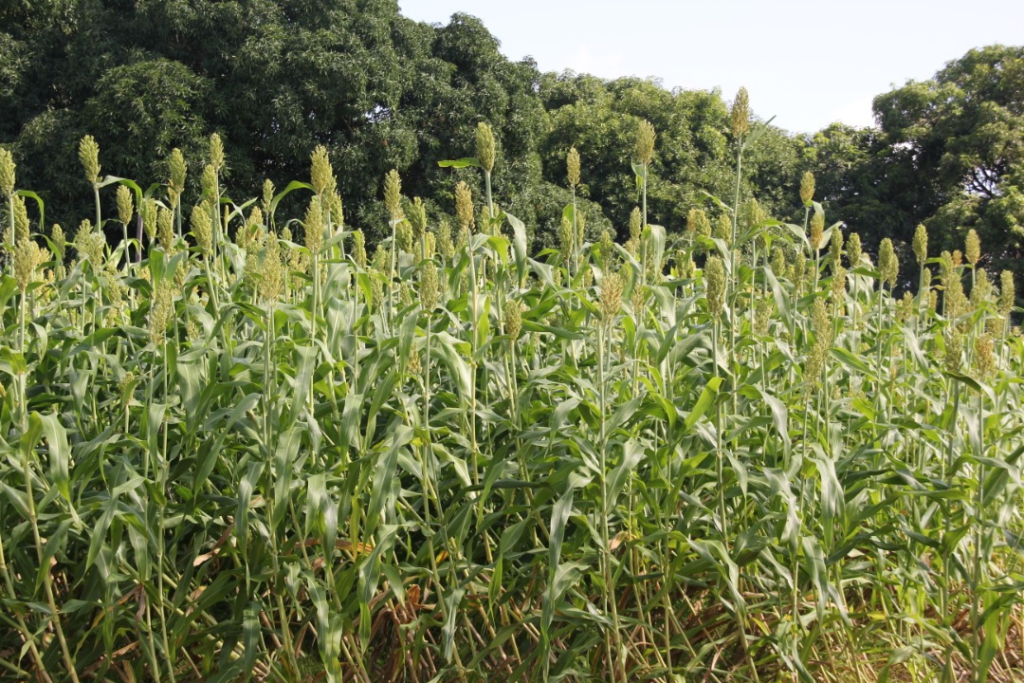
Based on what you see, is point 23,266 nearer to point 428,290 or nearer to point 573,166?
point 428,290

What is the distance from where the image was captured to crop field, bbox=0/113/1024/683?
2006mm

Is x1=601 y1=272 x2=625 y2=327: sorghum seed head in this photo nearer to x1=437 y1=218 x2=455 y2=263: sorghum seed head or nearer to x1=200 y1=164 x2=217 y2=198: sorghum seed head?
x1=437 y1=218 x2=455 y2=263: sorghum seed head

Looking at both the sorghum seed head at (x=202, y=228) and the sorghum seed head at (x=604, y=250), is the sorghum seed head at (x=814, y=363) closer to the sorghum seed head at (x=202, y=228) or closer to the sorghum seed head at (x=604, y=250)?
the sorghum seed head at (x=604, y=250)

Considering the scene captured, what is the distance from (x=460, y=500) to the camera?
229 centimetres

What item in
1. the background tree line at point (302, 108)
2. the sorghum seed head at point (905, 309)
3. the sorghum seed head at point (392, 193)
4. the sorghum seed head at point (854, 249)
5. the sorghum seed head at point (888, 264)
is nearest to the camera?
the sorghum seed head at point (392, 193)

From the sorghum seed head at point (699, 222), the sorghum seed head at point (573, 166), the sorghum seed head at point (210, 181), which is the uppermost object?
the sorghum seed head at point (573, 166)

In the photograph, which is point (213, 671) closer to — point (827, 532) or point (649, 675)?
point (649, 675)

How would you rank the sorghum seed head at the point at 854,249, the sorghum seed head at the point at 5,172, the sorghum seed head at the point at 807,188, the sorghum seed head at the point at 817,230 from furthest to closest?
the sorghum seed head at the point at 854,249 → the sorghum seed head at the point at 817,230 → the sorghum seed head at the point at 807,188 → the sorghum seed head at the point at 5,172

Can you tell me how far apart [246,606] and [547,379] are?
0.99 metres

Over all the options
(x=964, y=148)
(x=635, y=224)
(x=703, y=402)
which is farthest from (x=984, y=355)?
(x=964, y=148)

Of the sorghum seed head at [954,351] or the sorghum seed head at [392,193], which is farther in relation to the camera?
the sorghum seed head at [392,193]

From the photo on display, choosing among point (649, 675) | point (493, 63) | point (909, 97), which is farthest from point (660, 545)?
point (909, 97)

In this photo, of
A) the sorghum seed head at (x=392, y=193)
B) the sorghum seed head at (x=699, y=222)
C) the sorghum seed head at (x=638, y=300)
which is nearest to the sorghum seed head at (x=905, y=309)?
the sorghum seed head at (x=699, y=222)

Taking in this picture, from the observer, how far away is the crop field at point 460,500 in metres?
2.01
